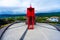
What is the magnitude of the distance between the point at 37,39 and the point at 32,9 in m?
1.31

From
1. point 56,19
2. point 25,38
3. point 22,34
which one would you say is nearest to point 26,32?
point 22,34

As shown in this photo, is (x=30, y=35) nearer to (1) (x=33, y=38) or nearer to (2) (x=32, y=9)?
(1) (x=33, y=38)

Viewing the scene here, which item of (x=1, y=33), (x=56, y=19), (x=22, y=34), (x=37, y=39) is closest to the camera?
(x=37, y=39)

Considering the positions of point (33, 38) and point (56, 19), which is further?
point (56, 19)

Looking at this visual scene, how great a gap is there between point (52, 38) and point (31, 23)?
156 centimetres

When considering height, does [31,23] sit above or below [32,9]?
below

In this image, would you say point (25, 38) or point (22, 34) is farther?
point (22, 34)

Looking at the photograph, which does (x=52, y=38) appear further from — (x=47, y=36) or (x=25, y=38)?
(x=25, y=38)

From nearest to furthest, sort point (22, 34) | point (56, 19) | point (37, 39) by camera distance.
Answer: point (37, 39) → point (22, 34) → point (56, 19)

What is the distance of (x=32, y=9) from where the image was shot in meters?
7.54

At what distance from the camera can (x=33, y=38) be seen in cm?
697

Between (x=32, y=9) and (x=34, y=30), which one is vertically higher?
(x=32, y=9)

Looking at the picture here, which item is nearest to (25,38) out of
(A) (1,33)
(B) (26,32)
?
(B) (26,32)

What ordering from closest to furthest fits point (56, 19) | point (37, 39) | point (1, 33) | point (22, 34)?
point (37, 39) < point (22, 34) < point (1, 33) < point (56, 19)
